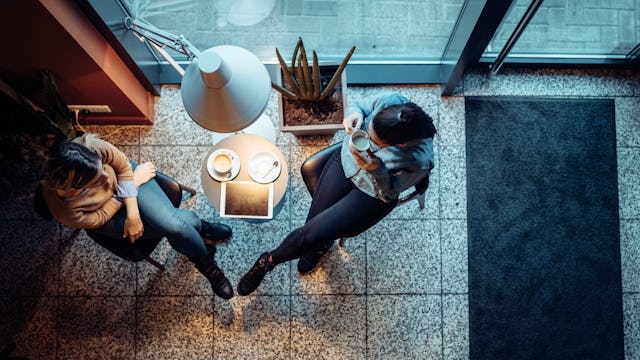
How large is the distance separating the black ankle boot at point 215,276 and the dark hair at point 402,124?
1.22m

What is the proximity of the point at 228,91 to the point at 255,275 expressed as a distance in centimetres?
133

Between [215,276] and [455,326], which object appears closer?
[215,276]

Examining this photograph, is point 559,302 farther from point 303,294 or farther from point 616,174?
point 303,294

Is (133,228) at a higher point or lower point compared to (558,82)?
lower

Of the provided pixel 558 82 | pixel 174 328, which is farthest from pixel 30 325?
pixel 558 82

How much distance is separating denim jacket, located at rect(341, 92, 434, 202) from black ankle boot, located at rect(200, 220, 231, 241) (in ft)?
2.74

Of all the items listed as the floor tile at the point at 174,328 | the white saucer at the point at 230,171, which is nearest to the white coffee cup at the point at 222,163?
the white saucer at the point at 230,171

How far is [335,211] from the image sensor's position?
218 centimetres

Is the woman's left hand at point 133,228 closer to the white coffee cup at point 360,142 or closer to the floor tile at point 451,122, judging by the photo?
the white coffee cup at point 360,142

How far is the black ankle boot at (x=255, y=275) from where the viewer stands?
2523 millimetres

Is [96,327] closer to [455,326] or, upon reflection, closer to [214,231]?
[214,231]

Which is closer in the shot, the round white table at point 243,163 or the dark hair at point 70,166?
the dark hair at point 70,166

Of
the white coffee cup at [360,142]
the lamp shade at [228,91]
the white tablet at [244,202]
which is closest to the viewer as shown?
the lamp shade at [228,91]

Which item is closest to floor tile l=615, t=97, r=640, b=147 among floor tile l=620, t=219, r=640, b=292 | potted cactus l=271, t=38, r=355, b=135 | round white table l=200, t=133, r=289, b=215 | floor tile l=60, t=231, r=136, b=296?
floor tile l=620, t=219, r=640, b=292
